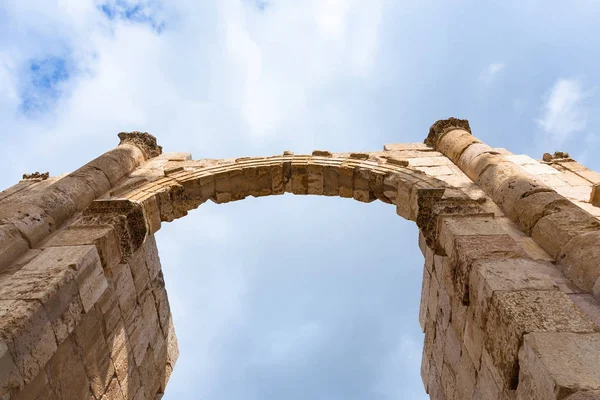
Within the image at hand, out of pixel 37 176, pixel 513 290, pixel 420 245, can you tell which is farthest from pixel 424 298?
pixel 37 176

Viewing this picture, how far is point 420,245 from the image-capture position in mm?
7062

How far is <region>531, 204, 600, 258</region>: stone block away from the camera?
4484 mm

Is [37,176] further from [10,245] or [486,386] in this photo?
[486,386]

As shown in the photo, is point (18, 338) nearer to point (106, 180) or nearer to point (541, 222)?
point (106, 180)

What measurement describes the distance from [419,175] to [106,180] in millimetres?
4604

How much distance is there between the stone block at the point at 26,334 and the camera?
3521mm

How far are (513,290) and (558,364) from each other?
3.03 ft

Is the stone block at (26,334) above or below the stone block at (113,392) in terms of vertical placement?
above

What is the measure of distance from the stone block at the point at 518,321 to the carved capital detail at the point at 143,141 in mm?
6486

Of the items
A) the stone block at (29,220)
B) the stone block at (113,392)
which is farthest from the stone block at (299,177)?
the stone block at (113,392)

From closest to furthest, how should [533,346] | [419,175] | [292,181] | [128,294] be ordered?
[533,346] < [128,294] < [419,175] < [292,181]

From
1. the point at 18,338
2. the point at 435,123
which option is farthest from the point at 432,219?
the point at 18,338

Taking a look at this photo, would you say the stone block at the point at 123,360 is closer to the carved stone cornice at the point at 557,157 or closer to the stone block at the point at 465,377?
the stone block at the point at 465,377

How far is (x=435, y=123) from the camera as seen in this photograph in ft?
27.5
